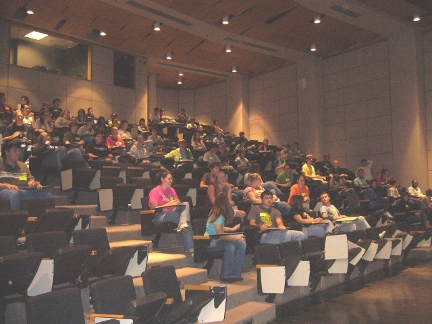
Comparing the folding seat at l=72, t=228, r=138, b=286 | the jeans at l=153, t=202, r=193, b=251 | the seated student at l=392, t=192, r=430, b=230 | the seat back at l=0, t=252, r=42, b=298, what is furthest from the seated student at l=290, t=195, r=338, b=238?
the seat back at l=0, t=252, r=42, b=298

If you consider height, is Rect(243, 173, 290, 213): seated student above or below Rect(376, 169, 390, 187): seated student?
below

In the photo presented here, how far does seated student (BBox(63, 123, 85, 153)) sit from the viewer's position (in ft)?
23.1

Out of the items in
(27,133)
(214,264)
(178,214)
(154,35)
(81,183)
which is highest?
(154,35)

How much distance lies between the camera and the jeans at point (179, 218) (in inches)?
200

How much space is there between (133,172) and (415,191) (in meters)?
6.43

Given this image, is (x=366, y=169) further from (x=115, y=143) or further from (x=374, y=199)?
(x=115, y=143)

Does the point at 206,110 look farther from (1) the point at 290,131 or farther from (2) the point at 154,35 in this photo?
(2) the point at 154,35

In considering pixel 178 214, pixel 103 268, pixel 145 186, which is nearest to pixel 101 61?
pixel 145 186

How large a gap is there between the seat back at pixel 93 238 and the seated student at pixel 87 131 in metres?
4.26

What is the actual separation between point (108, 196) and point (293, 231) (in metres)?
2.26

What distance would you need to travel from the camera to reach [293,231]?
18.6 ft

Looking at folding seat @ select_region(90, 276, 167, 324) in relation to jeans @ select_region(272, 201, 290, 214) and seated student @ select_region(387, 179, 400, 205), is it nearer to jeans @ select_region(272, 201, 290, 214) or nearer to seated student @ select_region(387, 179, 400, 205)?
jeans @ select_region(272, 201, 290, 214)

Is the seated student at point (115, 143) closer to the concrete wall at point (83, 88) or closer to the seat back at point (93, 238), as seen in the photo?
the concrete wall at point (83, 88)

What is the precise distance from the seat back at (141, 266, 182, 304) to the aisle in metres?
1.35
